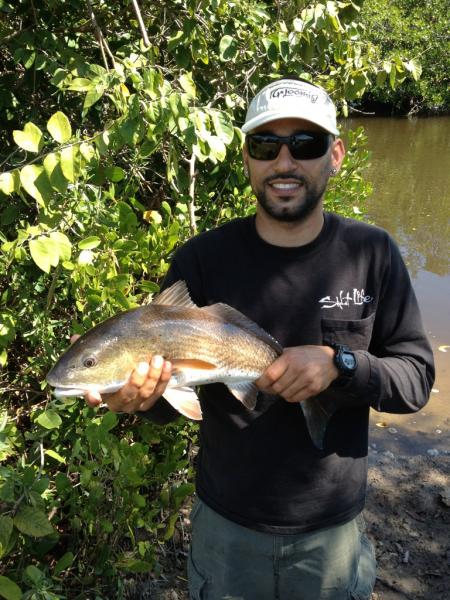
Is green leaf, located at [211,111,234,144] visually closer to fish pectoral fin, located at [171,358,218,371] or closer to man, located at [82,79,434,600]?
man, located at [82,79,434,600]

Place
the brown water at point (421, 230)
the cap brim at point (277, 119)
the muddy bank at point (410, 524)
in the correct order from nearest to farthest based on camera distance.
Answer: the cap brim at point (277, 119), the muddy bank at point (410, 524), the brown water at point (421, 230)

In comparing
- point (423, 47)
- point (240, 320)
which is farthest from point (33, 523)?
point (423, 47)

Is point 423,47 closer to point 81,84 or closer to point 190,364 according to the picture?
point 81,84

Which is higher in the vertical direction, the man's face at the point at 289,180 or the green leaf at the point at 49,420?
the man's face at the point at 289,180

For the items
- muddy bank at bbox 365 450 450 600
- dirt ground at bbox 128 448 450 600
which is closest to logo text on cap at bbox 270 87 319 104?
dirt ground at bbox 128 448 450 600

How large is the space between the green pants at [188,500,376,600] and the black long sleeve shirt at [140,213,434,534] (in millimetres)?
59

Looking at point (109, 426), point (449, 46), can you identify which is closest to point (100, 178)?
point (109, 426)

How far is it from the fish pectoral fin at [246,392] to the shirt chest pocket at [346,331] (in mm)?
335

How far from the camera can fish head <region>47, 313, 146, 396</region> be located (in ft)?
6.33

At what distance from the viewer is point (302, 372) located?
198 centimetres

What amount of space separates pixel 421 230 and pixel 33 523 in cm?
1099

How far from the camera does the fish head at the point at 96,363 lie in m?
1.93

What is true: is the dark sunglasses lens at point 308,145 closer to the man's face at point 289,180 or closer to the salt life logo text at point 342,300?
the man's face at point 289,180

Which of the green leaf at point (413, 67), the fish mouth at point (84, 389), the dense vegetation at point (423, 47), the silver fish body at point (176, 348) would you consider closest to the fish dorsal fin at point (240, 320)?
the silver fish body at point (176, 348)
